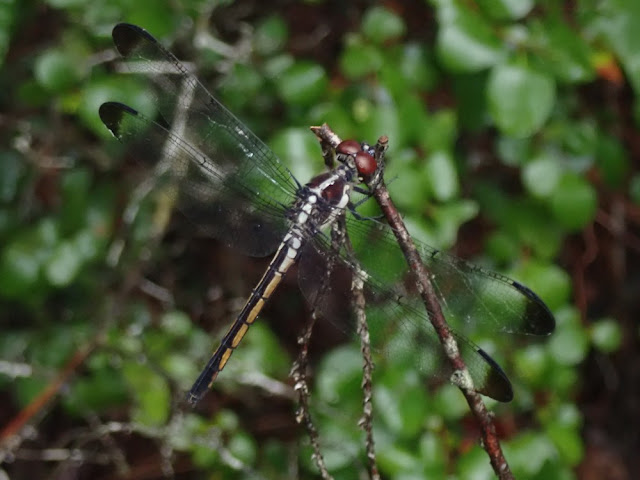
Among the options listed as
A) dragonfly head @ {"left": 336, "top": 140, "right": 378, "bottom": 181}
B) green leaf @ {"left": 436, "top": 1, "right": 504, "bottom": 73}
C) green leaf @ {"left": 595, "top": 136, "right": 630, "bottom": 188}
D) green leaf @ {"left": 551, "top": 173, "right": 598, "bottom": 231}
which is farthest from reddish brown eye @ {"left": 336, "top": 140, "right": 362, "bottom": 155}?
green leaf @ {"left": 595, "top": 136, "right": 630, "bottom": 188}

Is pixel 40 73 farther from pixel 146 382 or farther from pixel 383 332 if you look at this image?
pixel 383 332

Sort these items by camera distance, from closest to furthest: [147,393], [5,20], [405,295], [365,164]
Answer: [365,164] < [405,295] < [5,20] < [147,393]

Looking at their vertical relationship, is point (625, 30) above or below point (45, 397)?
above

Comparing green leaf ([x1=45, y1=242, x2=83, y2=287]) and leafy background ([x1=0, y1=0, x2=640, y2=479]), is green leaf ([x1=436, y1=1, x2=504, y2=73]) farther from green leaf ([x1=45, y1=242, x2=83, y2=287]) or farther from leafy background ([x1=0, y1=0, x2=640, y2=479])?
green leaf ([x1=45, y1=242, x2=83, y2=287])

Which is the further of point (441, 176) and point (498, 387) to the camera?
point (441, 176)

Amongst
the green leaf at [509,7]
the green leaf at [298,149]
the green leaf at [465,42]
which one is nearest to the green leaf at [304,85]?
the green leaf at [298,149]

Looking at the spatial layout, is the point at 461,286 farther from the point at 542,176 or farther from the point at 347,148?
the point at 542,176

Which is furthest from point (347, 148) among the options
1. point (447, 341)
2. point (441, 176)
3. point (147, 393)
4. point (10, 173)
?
point (10, 173)

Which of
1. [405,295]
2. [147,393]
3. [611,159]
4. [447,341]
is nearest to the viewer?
[447,341]
